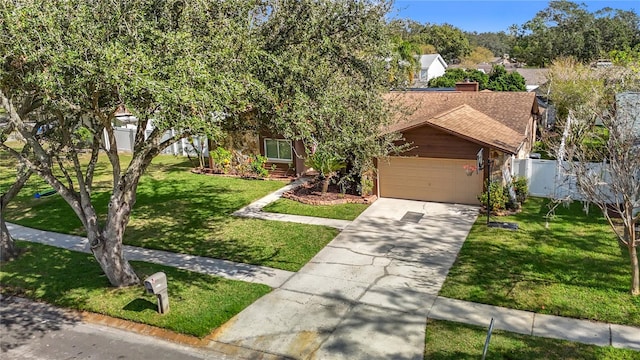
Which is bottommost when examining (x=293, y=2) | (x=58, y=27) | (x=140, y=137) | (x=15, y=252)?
(x=15, y=252)

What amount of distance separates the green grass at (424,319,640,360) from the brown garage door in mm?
8658

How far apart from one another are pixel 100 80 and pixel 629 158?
9.62m

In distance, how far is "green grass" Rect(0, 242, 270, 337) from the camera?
9.64m

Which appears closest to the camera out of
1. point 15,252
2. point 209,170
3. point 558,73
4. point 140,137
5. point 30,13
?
point 30,13

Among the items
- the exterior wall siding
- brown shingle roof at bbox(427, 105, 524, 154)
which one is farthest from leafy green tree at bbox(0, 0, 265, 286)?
brown shingle roof at bbox(427, 105, 524, 154)

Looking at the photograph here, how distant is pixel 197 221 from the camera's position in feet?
52.1

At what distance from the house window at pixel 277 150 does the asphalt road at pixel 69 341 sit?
13142mm

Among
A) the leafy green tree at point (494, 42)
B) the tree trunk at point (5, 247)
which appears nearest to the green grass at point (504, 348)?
the tree trunk at point (5, 247)

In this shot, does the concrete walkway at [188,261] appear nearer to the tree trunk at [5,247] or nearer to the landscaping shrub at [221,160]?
the tree trunk at [5,247]

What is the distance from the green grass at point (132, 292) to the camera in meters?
9.64

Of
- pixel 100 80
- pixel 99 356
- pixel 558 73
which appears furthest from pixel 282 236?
pixel 558 73

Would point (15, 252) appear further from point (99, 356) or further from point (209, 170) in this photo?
point (209, 170)

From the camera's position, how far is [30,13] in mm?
7730

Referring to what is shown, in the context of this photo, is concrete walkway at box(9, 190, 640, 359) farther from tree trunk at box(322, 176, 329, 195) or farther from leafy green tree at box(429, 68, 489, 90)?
leafy green tree at box(429, 68, 489, 90)
